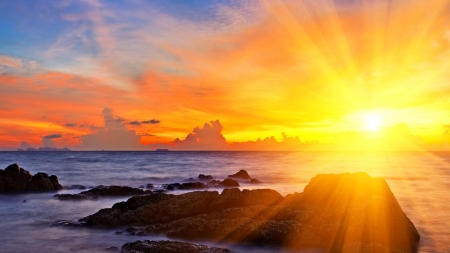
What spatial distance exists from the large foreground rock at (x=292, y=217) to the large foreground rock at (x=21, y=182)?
72.0 feet

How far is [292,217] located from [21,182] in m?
33.6

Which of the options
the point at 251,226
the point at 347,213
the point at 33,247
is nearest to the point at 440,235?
the point at 347,213

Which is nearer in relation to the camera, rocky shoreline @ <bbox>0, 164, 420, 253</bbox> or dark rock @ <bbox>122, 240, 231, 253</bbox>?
dark rock @ <bbox>122, 240, 231, 253</bbox>

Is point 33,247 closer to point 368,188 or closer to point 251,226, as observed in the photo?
point 251,226

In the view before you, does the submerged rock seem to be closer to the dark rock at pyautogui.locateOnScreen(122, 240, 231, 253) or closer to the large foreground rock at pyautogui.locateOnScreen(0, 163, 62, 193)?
the large foreground rock at pyautogui.locateOnScreen(0, 163, 62, 193)

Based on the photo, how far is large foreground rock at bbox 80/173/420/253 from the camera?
18.0 meters

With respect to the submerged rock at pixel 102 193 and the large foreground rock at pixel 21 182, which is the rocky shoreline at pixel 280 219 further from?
the large foreground rock at pixel 21 182

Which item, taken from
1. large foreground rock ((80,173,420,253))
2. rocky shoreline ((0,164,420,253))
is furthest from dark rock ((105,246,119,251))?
large foreground rock ((80,173,420,253))

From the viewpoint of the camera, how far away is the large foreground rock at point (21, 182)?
Answer: 40312 millimetres

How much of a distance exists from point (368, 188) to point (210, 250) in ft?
42.2

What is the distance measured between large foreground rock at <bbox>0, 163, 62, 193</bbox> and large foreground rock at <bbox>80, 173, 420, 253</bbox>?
21.9m

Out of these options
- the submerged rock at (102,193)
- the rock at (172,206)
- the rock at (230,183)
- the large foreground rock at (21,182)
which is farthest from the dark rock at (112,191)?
the rock at (230,183)

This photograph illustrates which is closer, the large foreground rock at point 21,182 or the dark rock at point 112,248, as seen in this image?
the dark rock at point 112,248

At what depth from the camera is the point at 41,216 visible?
2680cm
